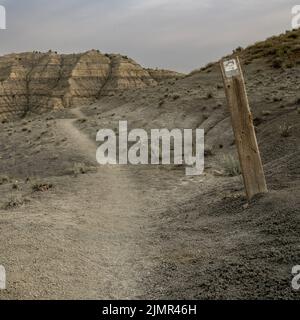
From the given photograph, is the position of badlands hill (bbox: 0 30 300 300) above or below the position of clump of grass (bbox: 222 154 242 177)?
below

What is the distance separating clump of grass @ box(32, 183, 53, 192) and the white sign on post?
706 centimetres

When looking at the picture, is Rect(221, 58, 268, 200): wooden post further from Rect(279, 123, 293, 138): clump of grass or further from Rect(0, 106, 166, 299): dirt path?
Rect(279, 123, 293, 138): clump of grass

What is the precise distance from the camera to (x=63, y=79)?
96312 mm

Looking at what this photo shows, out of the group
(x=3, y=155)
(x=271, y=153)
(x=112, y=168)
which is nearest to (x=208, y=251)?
(x=271, y=153)

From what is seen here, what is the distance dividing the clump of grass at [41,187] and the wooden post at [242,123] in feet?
22.3

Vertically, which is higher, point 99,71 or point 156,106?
point 99,71

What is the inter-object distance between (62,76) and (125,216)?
91401 millimetres

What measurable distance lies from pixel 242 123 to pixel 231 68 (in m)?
0.95

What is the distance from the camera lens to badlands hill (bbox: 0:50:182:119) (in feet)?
300

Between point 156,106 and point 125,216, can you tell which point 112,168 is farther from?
point 156,106

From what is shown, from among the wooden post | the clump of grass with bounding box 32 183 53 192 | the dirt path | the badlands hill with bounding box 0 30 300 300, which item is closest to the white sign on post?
the wooden post

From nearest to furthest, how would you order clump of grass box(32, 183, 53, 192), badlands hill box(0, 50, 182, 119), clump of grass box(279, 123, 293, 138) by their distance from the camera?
1. clump of grass box(32, 183, 53, 192)
2. clump of grass box(279, 123, 293, 138)
3. badlands hill box(0, 50, 182, 119)

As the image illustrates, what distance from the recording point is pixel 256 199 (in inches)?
323

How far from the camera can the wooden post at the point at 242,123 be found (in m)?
8.02
